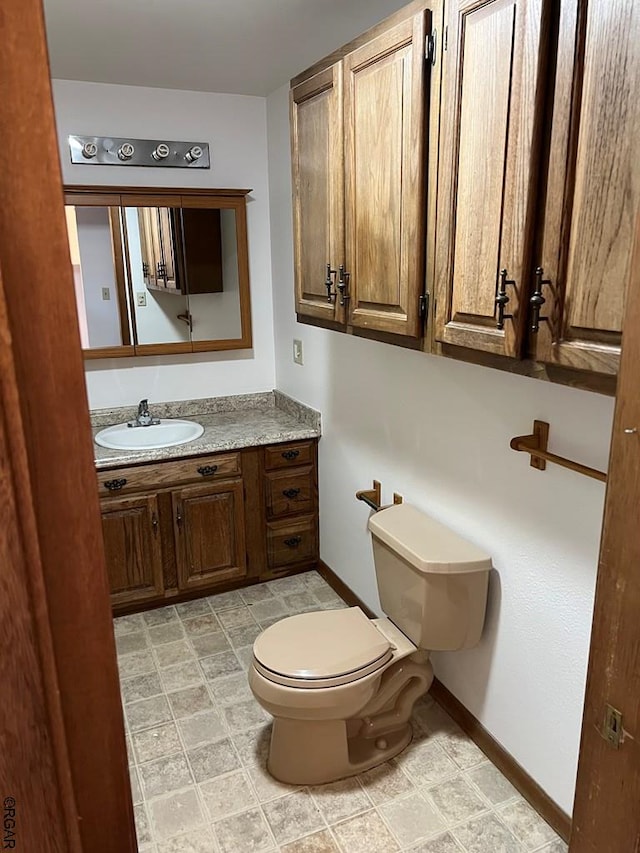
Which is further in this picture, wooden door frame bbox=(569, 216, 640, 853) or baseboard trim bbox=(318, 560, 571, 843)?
baseboard trim bbox=(318, 560, 571, 843)

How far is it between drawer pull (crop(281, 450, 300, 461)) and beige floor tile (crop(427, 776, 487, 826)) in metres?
1.49

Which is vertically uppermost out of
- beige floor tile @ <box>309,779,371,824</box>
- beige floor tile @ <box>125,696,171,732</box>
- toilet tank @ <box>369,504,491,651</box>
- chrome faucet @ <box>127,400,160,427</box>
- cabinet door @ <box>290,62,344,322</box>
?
cabinet door @ <box>290,62,344,322</box>

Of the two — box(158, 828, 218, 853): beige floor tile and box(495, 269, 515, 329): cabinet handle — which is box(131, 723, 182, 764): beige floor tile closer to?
box(158, 828, 218, 853): beige floor tile

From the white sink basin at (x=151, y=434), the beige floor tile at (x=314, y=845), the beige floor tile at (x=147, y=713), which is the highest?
the white sink basin at (x=151, y=434)

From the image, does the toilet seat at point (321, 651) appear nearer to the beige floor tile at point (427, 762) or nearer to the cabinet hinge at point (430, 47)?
the beige floor tile at point (427, 762)

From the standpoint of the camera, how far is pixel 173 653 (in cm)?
259

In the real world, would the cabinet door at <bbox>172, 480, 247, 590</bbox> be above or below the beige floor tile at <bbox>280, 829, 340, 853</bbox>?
above

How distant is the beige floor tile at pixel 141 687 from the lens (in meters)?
2.33

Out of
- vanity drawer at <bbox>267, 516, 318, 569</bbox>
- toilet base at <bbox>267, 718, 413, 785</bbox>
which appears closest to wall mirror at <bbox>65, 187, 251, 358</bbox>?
vanity drawer at <bbox>267, 516, 318, 569</bbox>

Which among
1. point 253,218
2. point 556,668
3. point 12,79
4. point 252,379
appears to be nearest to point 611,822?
point 556,668

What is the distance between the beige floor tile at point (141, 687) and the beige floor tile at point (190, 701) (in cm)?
7

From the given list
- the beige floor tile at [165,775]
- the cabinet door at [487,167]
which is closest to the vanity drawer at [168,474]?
the beige floor tile at [165,775]

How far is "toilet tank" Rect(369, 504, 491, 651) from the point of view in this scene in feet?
6.06

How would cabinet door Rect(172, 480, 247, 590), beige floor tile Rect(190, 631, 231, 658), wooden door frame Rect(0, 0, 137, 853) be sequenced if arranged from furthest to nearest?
cabinet door Rect(172, 480, 247, 590) < beige floor tile Rect(190, 631, 231, 658) < wooden door frame Rect(0, 0, 137, 853)
